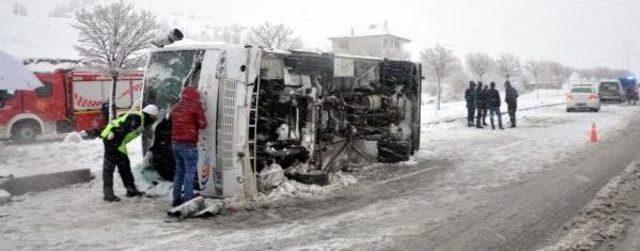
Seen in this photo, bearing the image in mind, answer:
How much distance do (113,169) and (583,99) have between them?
82.6 ft

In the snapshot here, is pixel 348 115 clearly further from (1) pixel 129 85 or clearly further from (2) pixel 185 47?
(1) pixel 129 85

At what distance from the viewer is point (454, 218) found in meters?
6.84

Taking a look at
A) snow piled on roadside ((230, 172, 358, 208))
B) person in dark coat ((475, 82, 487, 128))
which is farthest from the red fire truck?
snow piled on roadside ((230, 172, 358, 208))

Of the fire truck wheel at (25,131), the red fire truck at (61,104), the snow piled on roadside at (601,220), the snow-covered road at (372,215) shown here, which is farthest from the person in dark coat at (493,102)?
the fire truck wheel at (25,131)

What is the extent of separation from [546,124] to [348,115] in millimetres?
12170

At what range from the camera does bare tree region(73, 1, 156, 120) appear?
816 inches

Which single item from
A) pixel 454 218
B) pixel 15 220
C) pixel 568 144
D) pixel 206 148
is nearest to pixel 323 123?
pixel 206 148

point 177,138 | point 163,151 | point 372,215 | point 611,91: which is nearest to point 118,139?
point 163,151

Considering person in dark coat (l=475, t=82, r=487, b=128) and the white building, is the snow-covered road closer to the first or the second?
person in dark coat (l=475, t=82, r=487, b=128)

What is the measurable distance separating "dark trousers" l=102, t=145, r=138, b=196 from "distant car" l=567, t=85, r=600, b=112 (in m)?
24.8

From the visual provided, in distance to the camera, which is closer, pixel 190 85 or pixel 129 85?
pixel 190 85

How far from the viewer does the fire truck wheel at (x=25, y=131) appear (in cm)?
1873

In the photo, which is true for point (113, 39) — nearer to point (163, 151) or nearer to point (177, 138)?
point (163, 151)

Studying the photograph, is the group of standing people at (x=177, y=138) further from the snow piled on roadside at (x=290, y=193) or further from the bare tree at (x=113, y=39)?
the bare tree at (x=113, y=39)
